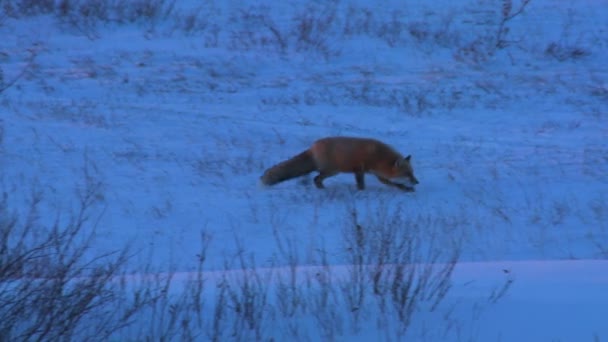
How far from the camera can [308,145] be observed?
15.0m

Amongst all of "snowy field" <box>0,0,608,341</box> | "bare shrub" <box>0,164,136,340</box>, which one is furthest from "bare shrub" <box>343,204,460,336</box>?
"bare shrub" <box>0,164,136,340</box>

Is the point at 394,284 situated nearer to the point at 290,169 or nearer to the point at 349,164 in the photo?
the point at 349,164

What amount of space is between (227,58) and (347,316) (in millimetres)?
16986

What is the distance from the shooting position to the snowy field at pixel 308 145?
6.04 meters

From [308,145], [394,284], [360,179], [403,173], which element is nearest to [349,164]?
[360,179]

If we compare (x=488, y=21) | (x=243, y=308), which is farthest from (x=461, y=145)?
(x=488, y=21)

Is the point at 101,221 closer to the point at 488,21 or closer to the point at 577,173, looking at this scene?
the point at 577,173

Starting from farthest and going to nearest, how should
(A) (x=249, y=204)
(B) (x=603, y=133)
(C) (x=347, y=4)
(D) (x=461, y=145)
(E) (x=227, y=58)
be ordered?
1. (C) (x=347, y=4)
2. (E) (x=227, y=58)
3. (B) (x=603, y=133)
4. (D) (x=461, y=145)
5. (A) (x=249, y=204)

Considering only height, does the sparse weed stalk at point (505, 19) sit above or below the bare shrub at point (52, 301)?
below

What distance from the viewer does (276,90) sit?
65.4ft

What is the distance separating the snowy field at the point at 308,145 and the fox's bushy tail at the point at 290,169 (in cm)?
30

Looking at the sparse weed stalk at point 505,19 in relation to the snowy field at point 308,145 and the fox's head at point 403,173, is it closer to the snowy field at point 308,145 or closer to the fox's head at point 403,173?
the snowy field at point 308,145

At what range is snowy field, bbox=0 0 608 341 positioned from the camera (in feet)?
19.8

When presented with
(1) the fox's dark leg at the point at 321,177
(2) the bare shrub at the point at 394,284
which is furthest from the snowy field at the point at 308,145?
(1) the fox's dark leg at the point at 321,177
